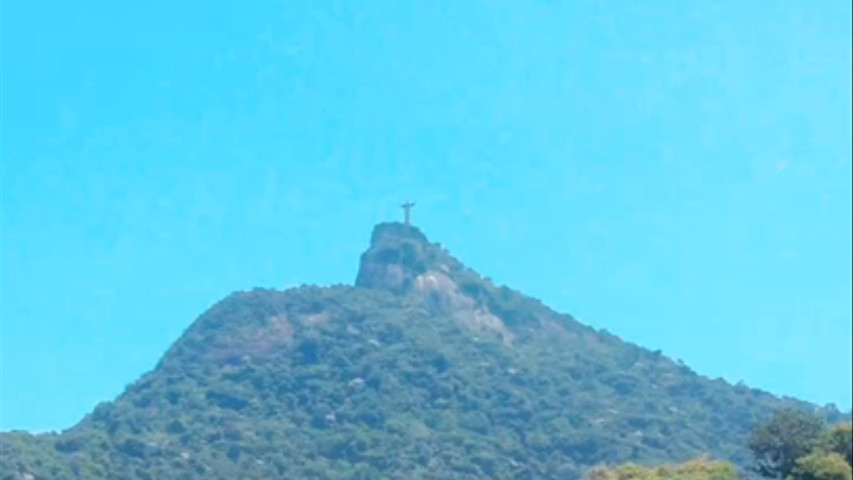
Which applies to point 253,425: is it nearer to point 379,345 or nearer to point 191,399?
point 191,399

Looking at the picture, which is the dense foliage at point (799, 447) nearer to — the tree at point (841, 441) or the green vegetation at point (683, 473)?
the tree at point (841, 441)

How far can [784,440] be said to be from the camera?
1838 inches

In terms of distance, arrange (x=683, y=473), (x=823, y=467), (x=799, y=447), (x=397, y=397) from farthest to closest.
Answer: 1. (x=397, y=397)
2. (x=683, y=473)
3. (x=799, y=447)
4. (x=823, y=467)

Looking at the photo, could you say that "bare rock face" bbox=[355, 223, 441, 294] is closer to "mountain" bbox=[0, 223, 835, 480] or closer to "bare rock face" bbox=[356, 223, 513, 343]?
"bare rock face" bbox=[356, 223, 513, 343]

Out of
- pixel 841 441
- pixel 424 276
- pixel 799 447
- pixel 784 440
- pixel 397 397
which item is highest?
pixel 424 276

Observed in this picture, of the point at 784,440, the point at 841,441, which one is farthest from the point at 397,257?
the point at 841,441

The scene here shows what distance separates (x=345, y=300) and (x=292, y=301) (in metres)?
5.78

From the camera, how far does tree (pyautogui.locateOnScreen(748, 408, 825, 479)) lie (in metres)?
45.9

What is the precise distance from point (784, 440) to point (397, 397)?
99.0m

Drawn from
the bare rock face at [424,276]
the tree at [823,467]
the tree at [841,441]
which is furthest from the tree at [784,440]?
the bare rock face at [424,276]

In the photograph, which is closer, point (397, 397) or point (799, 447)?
point (799, 447)

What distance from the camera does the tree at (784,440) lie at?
45906 mm

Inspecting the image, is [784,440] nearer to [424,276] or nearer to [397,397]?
[397,397]

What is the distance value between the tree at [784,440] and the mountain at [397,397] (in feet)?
237
